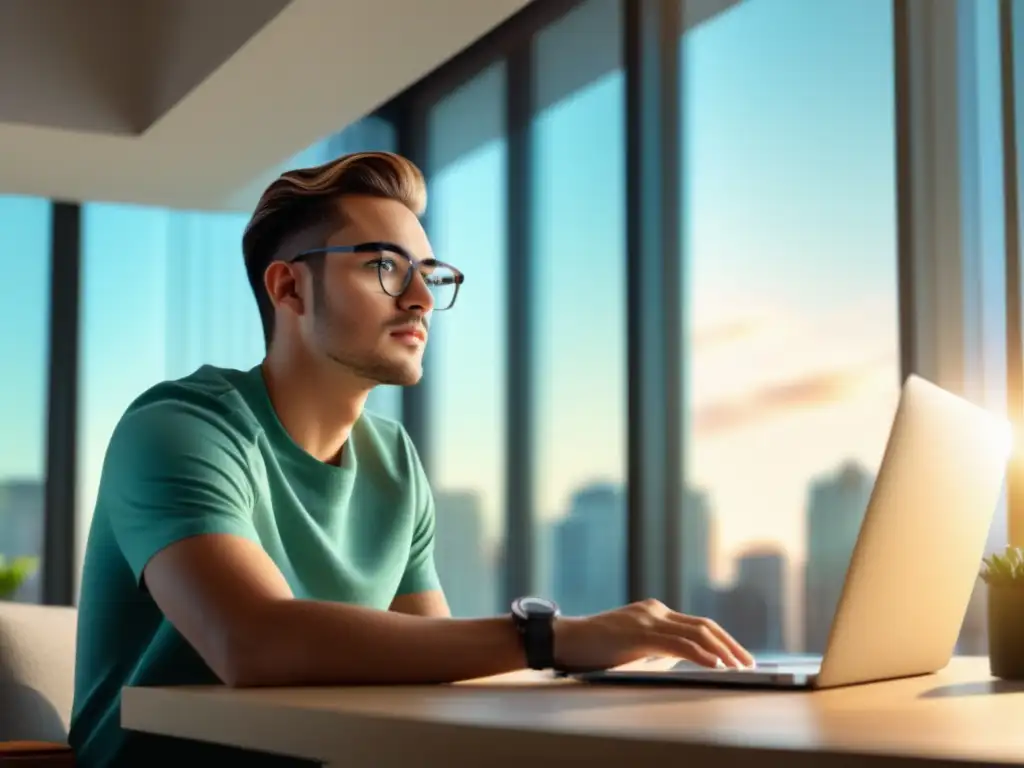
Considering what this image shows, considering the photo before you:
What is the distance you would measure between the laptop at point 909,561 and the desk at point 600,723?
3 cm

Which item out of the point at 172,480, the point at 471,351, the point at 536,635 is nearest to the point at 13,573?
the point at 471,351

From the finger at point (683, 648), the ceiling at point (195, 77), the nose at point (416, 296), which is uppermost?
the ceiling at point (195, 77)

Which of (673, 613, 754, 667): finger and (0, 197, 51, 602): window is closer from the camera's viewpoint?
(673, 613, 754, 667): finger

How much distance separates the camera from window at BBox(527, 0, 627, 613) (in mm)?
4207

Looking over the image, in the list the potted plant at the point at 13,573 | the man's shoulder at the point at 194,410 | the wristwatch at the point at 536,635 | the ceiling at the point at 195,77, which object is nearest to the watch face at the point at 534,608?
the wristwatch at the point at 536,635

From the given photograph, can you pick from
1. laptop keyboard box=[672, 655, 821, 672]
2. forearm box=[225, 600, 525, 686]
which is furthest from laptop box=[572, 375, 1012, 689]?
forearm box=[225, 600, 525, 686]

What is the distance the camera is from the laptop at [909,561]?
125cm

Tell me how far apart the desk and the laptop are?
0.03 meters

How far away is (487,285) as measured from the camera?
192 inches

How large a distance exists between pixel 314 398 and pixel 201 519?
0.39 metres

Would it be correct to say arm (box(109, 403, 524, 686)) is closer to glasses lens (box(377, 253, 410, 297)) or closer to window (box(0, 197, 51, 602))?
glasses lens (box(377, 253, 410, 297))

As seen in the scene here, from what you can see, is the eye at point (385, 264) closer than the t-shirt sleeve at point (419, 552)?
Yes

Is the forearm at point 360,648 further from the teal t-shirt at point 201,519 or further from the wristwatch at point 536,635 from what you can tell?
the teal t-shirt at point 201,519

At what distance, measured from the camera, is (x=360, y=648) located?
1.36 metres
